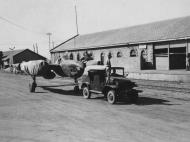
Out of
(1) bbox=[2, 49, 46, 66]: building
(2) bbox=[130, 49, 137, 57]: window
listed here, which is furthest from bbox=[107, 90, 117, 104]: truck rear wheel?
(1) bbox=[2, 49, 46, 66]: building

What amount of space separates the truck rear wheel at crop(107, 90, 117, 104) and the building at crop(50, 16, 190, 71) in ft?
53.7

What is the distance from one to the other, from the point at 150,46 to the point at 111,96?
62.9 feet

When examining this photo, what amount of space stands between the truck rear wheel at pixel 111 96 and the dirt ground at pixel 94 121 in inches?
11.3

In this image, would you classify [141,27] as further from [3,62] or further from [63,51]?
[3,62]

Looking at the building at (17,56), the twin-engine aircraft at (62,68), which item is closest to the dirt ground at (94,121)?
the twin-engine aircraft at (62,68)

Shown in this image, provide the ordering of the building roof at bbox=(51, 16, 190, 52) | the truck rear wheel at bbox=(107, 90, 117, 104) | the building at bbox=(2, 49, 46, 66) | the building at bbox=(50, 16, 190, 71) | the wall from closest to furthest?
the truck rear wheel at bbox=(107, 90, 117, 104), the building at bbox=(50, 16, 190, 71), the building roof at bbox=(51, 16, 190, 52), the building at bbox=(2, 49, 46, 66), the wall

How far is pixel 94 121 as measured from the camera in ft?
31.3

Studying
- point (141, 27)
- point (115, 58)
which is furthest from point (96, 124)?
point (141, 27)

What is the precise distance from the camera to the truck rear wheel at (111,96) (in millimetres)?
13000

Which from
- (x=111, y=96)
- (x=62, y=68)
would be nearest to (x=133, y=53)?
(x=62, y=68)

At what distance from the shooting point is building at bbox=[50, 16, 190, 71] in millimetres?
28969

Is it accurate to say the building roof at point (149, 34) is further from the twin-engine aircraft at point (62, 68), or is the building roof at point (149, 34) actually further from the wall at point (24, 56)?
the wall at point (24, 56)

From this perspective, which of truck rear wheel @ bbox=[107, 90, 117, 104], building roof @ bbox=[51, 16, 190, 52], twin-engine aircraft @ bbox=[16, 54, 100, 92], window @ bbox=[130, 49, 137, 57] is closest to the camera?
truck rear wheel @ bbox=[107, 90, 117, 104]

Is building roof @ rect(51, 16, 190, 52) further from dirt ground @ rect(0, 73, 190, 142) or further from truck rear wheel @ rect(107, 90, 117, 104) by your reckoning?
truck rear wheel @ rect(107, 90, 117, 104)
